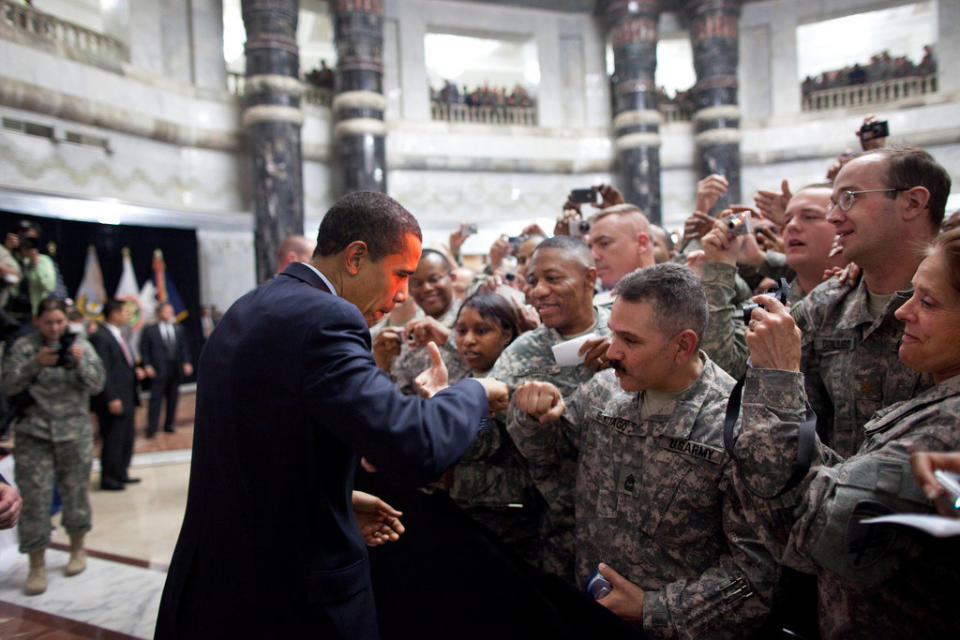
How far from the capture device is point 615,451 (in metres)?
1.91

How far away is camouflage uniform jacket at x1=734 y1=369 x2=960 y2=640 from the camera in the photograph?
1.27 m

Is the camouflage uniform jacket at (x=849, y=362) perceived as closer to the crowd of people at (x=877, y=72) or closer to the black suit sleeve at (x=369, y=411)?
the black suit sleeve at (x=369, y=411)

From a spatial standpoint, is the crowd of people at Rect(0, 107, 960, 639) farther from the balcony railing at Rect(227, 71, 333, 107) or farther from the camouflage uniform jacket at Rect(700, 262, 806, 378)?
the balcony railing at Rect(227, 71, 333, 107)

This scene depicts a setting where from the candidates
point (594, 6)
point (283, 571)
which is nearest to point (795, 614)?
point (283, 571)

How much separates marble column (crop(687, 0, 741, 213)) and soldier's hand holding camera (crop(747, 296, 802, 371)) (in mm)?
11214

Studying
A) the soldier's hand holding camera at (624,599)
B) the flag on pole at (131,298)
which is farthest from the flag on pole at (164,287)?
the soldier's hand holding camera at (624,599)

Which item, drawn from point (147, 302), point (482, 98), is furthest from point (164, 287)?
point (482, 98)

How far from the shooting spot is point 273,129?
10.1 meters

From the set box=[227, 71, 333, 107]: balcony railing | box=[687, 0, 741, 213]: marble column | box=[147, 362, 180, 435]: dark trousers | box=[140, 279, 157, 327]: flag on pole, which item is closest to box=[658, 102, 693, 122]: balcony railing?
box=[687, 0, 741, 213]: marble column

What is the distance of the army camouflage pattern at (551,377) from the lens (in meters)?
2.31

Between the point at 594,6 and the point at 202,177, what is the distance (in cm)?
873

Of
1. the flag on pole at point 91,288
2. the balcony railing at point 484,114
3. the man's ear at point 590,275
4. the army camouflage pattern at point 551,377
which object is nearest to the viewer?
the army camouflage pattern at point 551,377

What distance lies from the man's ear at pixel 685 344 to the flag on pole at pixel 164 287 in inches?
393

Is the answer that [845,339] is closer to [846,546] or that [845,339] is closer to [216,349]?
[846,546]
